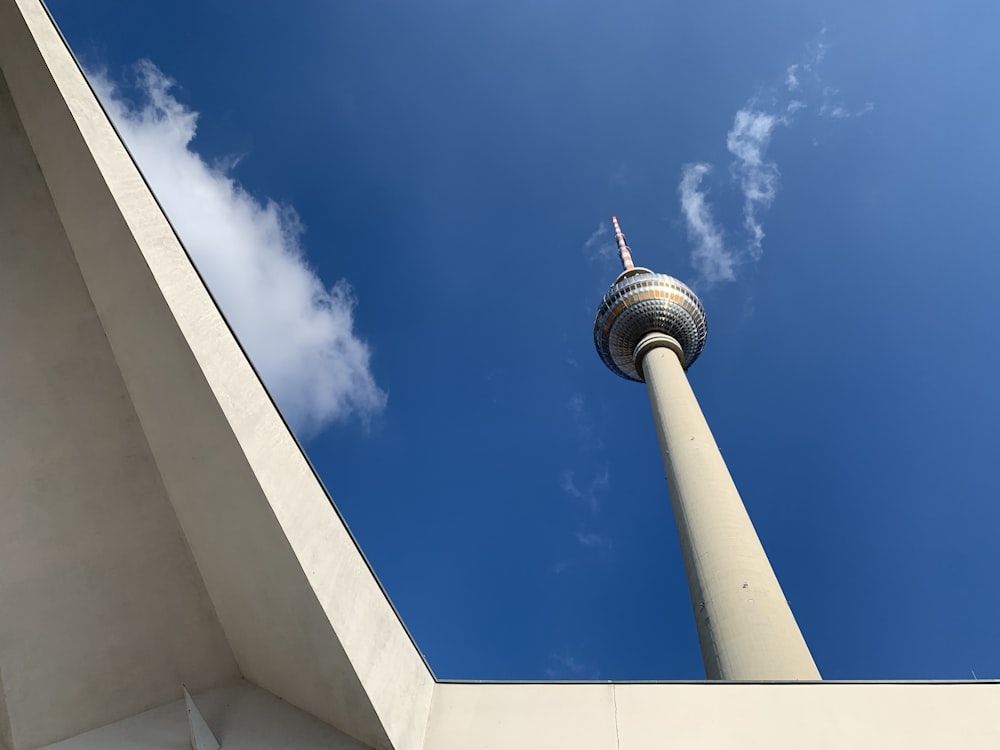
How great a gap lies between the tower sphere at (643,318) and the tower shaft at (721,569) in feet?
34.1

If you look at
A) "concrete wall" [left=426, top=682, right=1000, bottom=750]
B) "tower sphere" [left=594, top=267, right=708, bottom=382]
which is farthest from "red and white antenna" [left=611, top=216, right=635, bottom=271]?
"concrete wall" [left=426, top=682, right=1000, bottom=750]

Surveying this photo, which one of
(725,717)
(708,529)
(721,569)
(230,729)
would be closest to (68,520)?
(230,729)

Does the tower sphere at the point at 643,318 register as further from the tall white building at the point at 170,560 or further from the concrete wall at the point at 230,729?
the concrete wall at the point at 230,729

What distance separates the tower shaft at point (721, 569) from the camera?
1931 centimetres

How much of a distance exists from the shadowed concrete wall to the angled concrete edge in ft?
0.92

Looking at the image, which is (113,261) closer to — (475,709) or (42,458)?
(42,458)

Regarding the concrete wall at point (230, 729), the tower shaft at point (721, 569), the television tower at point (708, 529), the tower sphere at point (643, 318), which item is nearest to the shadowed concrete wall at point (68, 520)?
the concrete wall at point (230, 729)

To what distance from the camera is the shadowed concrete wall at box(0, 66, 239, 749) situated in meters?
6.21

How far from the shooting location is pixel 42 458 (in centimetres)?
640

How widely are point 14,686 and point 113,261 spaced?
4.17m

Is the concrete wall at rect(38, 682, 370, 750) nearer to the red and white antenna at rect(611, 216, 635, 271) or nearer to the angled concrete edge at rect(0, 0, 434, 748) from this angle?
the angled concrete edge at rect(0, 0, 434, 748)

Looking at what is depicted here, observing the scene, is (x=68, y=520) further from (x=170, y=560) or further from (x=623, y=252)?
(x=623, y=252)

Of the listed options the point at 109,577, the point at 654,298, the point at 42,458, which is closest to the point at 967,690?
the point at 109,577

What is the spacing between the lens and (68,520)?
21.4 feet
